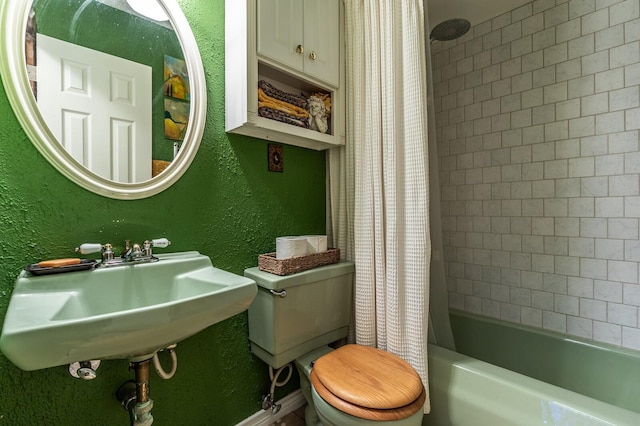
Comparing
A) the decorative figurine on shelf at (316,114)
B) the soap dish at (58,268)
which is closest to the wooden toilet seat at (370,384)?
the soap dish at (58,268)

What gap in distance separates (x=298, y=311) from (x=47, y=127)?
1100mm

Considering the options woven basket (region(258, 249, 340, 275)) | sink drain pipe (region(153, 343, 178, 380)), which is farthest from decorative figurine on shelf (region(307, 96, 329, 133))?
sink drain pipe (region(153, 343, 178, 380))

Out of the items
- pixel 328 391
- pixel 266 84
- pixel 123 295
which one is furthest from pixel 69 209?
pixel 328 391

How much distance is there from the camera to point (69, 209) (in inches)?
35.9

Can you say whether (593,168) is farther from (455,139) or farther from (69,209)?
(69,209)

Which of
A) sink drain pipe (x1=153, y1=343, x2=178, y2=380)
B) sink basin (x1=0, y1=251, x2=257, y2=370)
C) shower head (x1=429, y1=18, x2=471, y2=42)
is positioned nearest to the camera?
sink basin (x1=0, y1=251, x2=257, y2=370)

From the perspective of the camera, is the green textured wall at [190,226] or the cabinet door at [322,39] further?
the cabinet door at [322,39]

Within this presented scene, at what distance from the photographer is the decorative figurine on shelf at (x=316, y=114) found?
1.46 metres

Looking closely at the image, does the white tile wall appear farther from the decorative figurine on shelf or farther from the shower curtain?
the decorative figurine on shelf

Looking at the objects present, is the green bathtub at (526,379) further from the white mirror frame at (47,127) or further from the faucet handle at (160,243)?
the white mirror frame at (47,127)

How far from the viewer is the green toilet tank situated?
1174mm

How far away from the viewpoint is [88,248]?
0.87 m

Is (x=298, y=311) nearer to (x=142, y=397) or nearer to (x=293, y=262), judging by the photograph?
(x=293, y=262)

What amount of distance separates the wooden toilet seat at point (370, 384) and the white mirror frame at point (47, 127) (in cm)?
96
